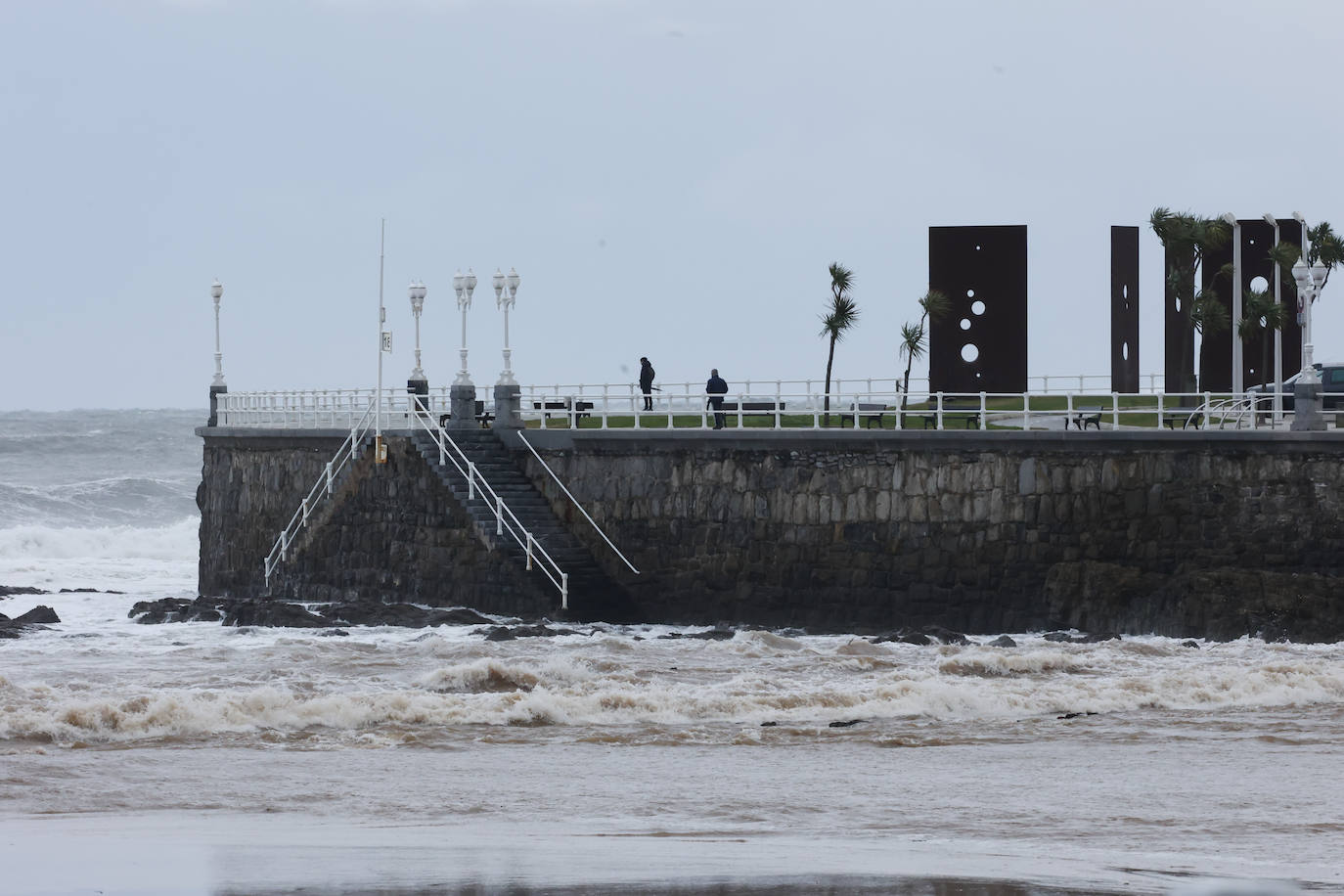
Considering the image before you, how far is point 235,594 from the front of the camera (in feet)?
123

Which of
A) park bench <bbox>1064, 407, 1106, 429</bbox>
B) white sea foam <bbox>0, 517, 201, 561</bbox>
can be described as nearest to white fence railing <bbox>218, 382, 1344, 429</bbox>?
park bench <bbox>1064, 407, 1106, 429</bbox>

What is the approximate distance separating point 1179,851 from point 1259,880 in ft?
3.80

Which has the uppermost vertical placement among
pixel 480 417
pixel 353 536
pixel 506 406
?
pixel 506 406

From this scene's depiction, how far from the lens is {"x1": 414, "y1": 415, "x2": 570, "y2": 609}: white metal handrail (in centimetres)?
2892

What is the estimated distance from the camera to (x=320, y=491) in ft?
113

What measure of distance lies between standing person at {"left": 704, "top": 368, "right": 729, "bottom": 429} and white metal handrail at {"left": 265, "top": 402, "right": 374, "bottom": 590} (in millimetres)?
6131

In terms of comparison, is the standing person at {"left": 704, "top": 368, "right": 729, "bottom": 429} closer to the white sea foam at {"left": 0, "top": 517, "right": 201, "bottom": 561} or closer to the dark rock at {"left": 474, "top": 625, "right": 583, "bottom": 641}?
the dark rock at {"left": 474, "top": 625, "right": 583, "bottom": 641}

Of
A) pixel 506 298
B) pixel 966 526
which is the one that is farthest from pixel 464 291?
pixel 966 526

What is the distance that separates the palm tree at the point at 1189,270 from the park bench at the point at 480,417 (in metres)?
13.2

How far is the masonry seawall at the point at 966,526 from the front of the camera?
25359mm

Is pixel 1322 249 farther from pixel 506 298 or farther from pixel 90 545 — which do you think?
pixel 90 545

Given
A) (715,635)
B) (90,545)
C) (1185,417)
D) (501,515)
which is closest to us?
(715,635)

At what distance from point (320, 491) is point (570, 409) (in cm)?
605

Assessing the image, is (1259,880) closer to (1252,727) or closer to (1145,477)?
(1252,727)
